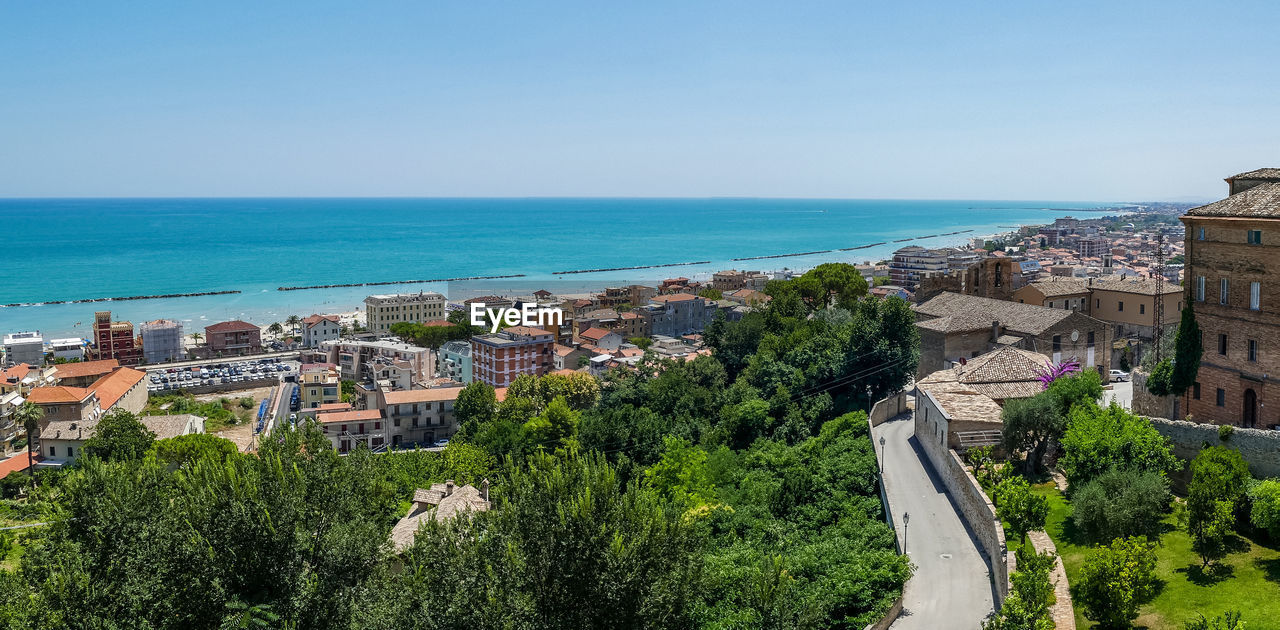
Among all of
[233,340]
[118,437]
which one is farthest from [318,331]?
[118,437]

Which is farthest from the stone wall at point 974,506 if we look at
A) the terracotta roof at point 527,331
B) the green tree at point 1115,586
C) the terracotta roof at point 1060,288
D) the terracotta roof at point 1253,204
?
the terracotta roof at point 527,331

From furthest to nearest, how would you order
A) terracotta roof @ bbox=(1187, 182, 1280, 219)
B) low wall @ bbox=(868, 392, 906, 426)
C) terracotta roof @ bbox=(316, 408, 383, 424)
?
1. terracotta roof @ bbox=(316, 408, 383, 424)
2. low wall @ bbox=(868, 392, 906, 426)
3. terracotta roof @ bbox=(1187, 182, 1280, 219)

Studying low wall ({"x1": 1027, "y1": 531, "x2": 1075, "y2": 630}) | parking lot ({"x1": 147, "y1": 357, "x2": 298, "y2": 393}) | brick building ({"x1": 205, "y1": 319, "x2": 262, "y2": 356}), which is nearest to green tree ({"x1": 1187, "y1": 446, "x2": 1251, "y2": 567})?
low wall ({"x1": 1027, "y1": 531, "x2": 1075, "y2": 630})

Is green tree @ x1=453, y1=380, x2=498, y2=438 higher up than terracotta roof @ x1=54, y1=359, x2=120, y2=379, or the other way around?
terracotta roof @ x1=54, y1=359, x2=120, y2=379

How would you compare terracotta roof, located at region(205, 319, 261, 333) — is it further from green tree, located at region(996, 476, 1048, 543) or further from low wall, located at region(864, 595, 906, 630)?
green tree, located at region(996, 476, 1048, 543)

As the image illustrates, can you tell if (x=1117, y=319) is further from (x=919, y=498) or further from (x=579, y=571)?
(x=579, y=571)

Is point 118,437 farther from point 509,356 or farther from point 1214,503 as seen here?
point 1214,503

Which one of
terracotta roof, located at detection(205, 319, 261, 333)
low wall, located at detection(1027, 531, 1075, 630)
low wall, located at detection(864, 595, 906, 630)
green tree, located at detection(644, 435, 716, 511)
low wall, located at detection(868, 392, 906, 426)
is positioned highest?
low wall, located at detection(1027, 531, 1075, 630)

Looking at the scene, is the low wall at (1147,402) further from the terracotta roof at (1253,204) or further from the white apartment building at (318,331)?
the white apartment building at (318,331)
